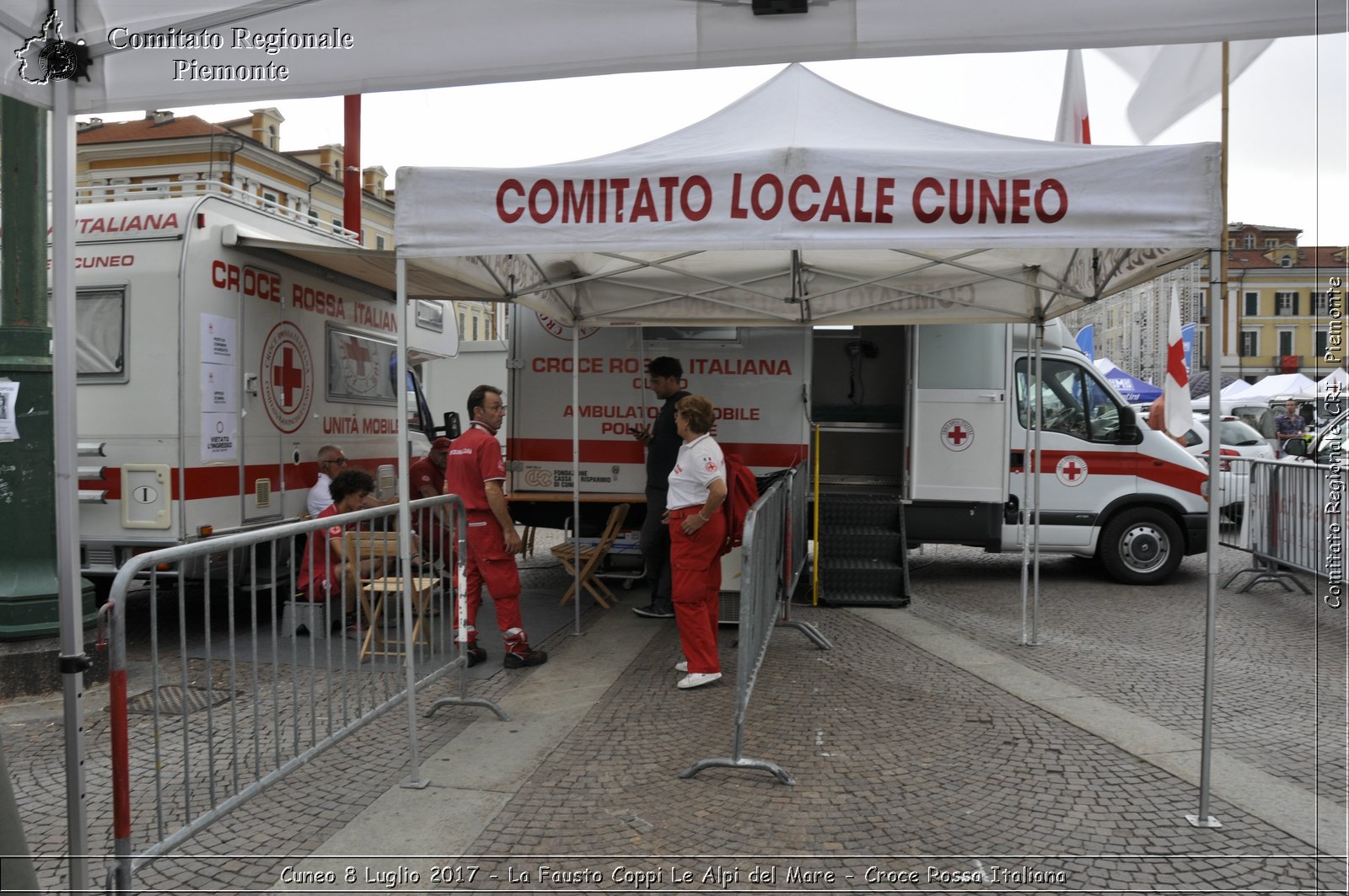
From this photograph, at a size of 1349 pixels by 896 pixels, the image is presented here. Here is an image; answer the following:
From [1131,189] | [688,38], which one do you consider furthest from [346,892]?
[1131,189]

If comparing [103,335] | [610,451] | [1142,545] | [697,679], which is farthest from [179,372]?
[1142,545]

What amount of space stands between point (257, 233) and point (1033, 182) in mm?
5907

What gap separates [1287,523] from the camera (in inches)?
345

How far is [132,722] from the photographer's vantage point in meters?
4.75

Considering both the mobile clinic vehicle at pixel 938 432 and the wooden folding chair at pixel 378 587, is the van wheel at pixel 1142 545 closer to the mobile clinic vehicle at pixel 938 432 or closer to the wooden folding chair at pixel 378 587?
the mobile clinic vehicle at pixel 938 432

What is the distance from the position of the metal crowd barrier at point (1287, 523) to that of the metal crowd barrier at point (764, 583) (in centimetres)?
429

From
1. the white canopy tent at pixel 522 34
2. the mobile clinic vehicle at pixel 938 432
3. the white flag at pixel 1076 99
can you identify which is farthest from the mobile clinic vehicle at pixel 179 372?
the white flag at pixel 1076 99

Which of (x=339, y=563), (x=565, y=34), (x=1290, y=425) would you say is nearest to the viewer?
(x=565, y=34)

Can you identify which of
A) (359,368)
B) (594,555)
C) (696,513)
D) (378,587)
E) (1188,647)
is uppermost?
(359,368)

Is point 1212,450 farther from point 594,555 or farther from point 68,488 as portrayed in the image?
point 594,555

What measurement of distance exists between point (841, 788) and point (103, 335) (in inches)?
239

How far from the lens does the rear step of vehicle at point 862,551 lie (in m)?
8.67

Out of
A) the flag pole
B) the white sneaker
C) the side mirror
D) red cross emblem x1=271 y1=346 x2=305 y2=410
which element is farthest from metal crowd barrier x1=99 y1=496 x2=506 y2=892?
the side mirror

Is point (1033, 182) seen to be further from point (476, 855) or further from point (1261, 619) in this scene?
point (1261, 619)
